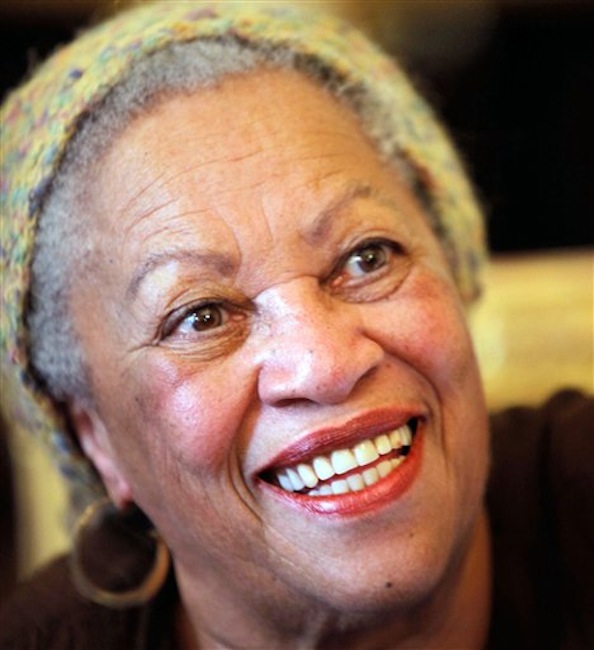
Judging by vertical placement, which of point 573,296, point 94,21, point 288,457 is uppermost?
point 94,21

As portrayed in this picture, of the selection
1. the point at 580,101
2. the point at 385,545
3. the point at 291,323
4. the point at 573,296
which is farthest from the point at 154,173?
the point at 580,101

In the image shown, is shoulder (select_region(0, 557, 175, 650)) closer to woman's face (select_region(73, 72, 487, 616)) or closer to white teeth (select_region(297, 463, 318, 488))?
woman's face (select_region(73, 72, 487, 616))

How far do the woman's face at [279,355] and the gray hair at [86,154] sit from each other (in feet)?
0.07

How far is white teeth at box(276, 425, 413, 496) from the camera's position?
1127 millimetres

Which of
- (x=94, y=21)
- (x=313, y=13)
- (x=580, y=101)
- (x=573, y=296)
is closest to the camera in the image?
(x=313, y=13)

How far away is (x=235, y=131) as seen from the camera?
119 cm

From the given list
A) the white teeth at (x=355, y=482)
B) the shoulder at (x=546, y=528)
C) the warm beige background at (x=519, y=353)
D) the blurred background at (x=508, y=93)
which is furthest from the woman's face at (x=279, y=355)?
the blurred background at (x=508, y=93)

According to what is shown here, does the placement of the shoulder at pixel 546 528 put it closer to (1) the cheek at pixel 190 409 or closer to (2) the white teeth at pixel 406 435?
(2) the white teeth at pixel 406 435

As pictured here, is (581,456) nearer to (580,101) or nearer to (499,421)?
(499,421)

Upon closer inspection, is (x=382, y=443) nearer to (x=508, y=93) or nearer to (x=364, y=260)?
(x=364, y=260)

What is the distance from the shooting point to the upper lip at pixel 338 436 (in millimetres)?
1104

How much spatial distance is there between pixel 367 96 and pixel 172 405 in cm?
52

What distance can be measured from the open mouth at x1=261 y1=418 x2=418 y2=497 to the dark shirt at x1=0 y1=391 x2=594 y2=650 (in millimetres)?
367

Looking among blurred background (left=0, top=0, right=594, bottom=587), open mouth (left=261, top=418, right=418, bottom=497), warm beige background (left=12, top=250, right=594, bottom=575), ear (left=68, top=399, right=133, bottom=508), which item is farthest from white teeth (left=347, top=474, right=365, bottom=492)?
blurred background (left=0, top=0, right=594, bottom=587)
